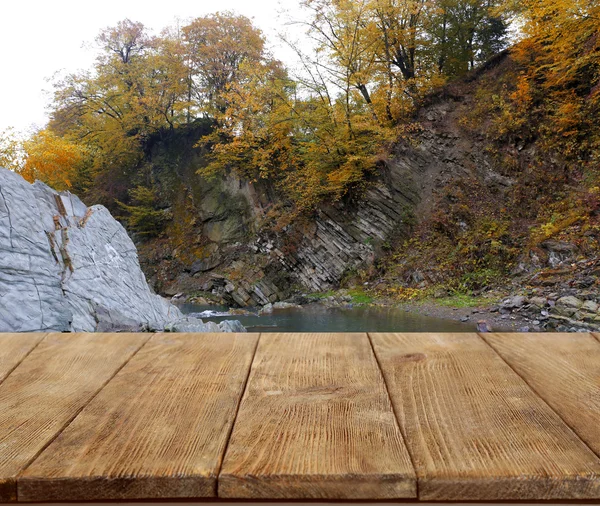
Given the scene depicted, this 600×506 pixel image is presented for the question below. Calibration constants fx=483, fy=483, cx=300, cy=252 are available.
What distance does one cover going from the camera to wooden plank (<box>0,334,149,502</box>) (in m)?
0.79

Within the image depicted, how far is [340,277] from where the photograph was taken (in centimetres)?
1327

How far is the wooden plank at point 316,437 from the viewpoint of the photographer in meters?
0.71

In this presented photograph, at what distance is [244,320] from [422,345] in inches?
388

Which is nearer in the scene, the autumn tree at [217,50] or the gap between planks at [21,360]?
the gap between planks at [21,360]

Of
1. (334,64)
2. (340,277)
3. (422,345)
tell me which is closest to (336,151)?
(334,64)

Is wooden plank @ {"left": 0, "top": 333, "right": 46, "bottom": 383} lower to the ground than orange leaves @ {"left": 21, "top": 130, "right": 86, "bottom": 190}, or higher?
lower

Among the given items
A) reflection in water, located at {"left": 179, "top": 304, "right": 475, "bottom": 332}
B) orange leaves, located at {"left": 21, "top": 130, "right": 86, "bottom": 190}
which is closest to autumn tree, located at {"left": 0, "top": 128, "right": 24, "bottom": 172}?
orange leaves, located at {"left": 21, "top": 130, "right": 86, "bottom": 190}

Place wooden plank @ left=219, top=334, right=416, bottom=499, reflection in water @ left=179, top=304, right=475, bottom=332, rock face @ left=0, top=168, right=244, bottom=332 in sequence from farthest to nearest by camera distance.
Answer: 1. reflection in water @ left=179, top=304, right=475, bottom=332
2. rock face @ left=0, top=168, right=244, bottom=332
3. wooden plank @ left=219, top=334, right=416, bottom=499

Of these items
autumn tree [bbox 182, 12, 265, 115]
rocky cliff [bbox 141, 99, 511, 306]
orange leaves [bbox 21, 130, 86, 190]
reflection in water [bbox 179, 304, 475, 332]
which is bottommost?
reflection in water [bbox 179, 304, 475, 332]

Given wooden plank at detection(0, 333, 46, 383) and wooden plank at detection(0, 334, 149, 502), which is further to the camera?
wooden plank at detection(0, 333, 46, 383)

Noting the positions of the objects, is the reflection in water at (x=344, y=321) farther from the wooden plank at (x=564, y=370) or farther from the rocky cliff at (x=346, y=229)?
the wooden plank at (x=564, y=370)

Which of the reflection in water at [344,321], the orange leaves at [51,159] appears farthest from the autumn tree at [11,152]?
the reflection in water at [344,321]

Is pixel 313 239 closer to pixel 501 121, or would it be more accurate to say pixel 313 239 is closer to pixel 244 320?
pixel 244 320

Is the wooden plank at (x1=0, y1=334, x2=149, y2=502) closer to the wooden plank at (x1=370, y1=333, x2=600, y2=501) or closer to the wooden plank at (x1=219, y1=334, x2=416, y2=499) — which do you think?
the wooden plank at (x1=219, y1=334, x2=416, y2=499)
